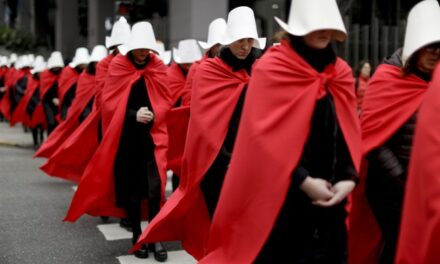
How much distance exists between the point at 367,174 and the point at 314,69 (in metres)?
1.02

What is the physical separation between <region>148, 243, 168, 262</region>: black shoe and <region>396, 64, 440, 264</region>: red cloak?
3.03 meters

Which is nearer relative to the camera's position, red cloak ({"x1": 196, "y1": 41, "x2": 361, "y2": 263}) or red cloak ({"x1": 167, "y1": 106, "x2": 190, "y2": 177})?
red cloak ({"x1": 196, "y1": 41, "x2": 361, "y2": 263})

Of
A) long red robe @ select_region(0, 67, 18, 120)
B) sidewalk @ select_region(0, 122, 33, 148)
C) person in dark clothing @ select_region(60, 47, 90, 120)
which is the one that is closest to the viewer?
person in dark clothing @ select_region(60, 47, 90, 120)

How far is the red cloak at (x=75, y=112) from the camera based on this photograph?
9156 millimetres

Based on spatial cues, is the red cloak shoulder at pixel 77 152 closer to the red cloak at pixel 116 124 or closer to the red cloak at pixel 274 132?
the red cloak at pixel 116 124

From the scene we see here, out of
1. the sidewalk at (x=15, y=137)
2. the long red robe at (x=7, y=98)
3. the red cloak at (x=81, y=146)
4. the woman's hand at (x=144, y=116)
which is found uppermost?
the woman's hand at (x=144, y=116)

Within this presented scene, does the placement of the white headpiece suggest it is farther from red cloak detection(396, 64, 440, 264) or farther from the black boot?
the black boot

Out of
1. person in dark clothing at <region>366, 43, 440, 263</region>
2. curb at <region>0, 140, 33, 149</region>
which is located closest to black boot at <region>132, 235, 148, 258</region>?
person in dark clothing at <region>366, 43, 440, 263</region>

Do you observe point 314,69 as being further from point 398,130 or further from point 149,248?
point 149,248

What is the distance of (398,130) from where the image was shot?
159 inches

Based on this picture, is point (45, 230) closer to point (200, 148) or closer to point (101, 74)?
point (101, 74)

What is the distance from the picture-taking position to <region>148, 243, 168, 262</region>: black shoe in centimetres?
605

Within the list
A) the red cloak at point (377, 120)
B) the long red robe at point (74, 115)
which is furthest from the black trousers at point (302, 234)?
the long red robe at point (74, 115)

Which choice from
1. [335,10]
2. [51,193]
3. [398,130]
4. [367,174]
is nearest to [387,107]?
[398,130]
